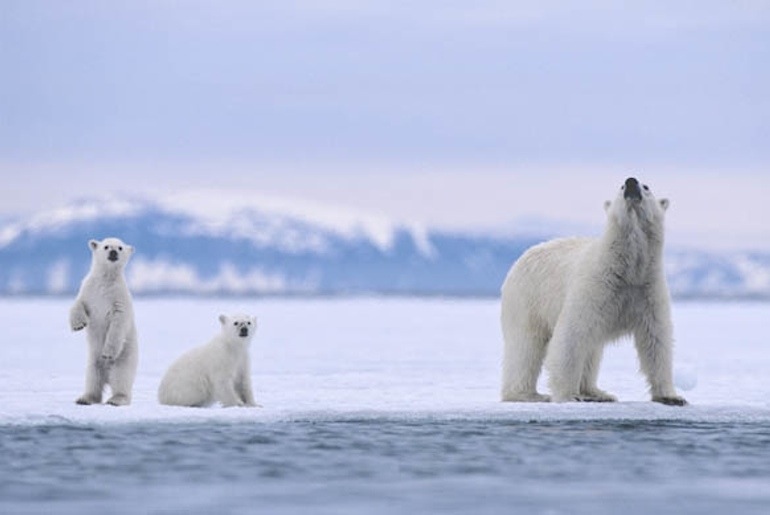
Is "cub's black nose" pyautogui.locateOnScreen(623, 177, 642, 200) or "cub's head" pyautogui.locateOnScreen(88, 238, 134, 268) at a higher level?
"cub's black nose" pyautogui.locateOnScreen(623, 177, 642, 200)

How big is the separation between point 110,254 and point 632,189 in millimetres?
3863

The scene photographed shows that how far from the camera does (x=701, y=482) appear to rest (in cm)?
777

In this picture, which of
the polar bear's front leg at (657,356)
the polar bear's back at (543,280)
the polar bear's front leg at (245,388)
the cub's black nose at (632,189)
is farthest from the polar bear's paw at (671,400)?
the polar bear's front leg at (245,388)

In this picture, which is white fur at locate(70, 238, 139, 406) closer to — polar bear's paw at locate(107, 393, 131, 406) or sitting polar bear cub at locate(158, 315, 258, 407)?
polar bear's paw at locate(107, 393, 131, 406)

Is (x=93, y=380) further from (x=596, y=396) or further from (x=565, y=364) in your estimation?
(x=596, y=396)

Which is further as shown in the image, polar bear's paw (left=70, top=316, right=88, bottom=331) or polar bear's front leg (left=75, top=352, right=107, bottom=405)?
polar bear's front leg (left=75, top=352, right=107, bottom=405)

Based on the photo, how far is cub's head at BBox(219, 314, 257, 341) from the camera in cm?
1105

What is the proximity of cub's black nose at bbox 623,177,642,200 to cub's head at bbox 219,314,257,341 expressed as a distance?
2.95m

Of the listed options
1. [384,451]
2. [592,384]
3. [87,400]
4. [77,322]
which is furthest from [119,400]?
[592,384]

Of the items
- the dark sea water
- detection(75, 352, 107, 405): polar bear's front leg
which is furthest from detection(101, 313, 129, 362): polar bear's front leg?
the dark sea water

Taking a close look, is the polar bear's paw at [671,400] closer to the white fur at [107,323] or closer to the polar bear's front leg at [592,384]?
the polar bear's front leg at [592,384]

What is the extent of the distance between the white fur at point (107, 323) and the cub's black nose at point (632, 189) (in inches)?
148

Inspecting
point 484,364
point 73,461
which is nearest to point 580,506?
point 73,461

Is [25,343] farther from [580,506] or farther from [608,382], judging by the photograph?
[580,506]
